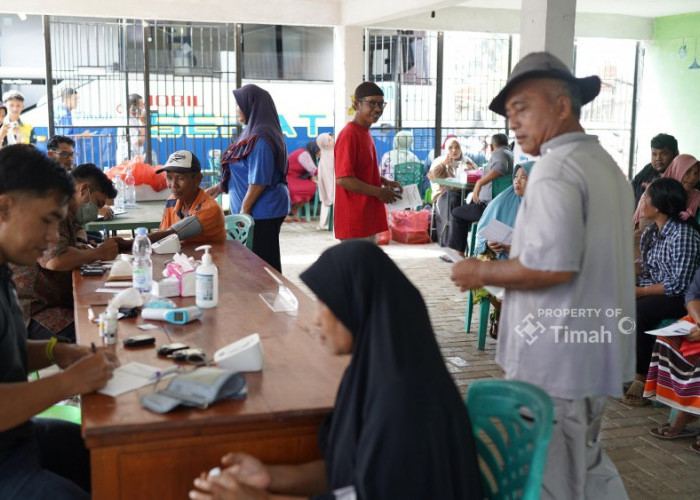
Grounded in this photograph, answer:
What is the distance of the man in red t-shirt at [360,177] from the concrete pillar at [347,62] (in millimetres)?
4858

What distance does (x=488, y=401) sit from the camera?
6.27 ft

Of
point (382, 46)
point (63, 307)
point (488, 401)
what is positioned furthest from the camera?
point (382, 46)

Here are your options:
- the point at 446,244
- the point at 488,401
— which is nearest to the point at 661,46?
the point at 446,244

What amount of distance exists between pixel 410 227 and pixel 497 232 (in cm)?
613

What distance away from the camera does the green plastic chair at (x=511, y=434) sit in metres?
1.73

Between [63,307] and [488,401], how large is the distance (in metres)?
2.51

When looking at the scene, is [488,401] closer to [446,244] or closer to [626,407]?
[626,407]

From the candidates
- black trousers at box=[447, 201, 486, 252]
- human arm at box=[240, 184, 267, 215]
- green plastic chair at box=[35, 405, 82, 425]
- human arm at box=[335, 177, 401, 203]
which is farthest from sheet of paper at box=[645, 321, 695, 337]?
black trousers at box=[447, 201, 486, 252]

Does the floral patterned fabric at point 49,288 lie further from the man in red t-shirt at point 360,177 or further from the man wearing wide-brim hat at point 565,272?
the man wearing wide-brim hat at point 565,272

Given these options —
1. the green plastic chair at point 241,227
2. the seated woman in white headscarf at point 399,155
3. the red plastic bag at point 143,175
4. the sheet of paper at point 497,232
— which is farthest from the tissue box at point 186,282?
the seated woman in white headscarf at point 399,155

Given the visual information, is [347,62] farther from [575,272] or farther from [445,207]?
[575,272]

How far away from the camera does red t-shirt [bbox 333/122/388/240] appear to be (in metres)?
4.74

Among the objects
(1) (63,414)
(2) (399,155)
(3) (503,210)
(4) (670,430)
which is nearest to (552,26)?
(3) (503,210)

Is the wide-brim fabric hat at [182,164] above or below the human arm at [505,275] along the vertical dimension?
above
